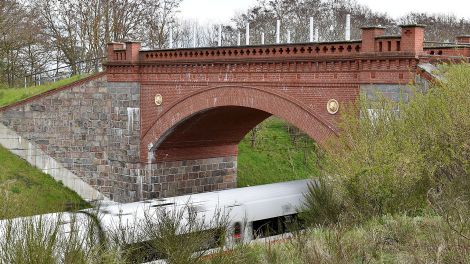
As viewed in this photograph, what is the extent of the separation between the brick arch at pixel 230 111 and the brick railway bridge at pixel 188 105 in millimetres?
30

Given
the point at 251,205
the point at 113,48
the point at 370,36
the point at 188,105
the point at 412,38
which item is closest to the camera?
the point at 412,38

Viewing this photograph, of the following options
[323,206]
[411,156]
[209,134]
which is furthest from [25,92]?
[411,156]

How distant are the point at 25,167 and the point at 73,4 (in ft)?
42.2

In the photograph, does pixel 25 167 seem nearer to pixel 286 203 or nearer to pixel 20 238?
pixel 286 203

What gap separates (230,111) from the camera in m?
21.4

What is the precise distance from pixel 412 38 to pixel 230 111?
7455mm

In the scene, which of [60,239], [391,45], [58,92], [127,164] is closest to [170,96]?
[127,164]

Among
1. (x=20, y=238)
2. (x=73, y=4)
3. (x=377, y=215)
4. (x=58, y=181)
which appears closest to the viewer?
(x=20, y=238)

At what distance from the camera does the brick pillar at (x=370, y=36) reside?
1585 cm

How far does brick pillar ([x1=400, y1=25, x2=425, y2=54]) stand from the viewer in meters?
15.1

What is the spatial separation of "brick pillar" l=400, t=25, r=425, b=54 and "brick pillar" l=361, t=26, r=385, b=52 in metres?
0.73

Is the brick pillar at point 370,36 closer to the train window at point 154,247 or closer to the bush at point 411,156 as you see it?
the bush at point 411,156

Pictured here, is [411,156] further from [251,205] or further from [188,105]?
[188,105]

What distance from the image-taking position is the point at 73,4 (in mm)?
35562
